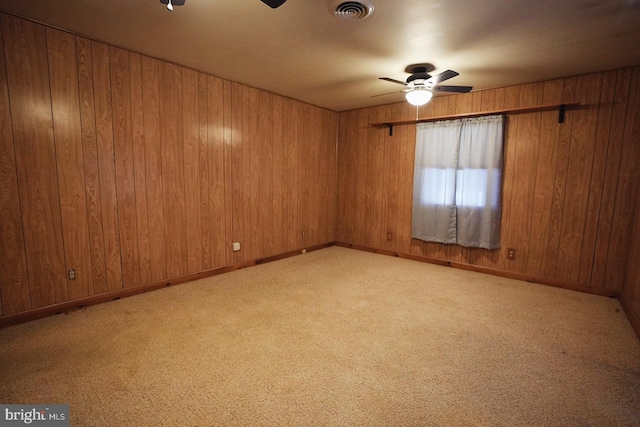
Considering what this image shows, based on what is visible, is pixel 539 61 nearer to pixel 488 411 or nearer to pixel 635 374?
pixel 635 374

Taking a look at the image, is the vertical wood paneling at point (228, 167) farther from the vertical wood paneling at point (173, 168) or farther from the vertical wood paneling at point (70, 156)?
the vertical wood paneling at point (70, 156)

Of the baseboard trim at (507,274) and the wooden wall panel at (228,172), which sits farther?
the wooden wall panel at (228,172)

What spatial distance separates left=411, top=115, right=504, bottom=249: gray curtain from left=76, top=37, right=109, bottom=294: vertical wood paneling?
162 inches

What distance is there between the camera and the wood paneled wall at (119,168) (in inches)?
98.2

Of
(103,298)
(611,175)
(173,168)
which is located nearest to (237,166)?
(173,168)

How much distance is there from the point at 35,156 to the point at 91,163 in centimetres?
39

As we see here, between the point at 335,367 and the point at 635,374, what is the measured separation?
2.00 meters

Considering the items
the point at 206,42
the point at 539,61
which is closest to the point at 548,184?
the point at 539,61

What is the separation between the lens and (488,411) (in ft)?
5.45

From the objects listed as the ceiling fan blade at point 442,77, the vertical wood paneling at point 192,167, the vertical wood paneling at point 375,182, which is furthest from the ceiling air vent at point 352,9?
the vertical wood paneling at point 375,182

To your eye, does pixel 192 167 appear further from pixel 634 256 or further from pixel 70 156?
pixel 634 256

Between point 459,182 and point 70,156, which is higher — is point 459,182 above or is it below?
below

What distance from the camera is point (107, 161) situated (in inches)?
116

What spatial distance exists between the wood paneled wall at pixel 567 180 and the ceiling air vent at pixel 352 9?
2.68m
